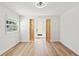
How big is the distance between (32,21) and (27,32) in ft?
2.84

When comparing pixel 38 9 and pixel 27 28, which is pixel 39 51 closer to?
pixel 38 9

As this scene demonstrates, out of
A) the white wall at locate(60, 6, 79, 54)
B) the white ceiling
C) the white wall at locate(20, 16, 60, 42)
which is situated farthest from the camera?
the white wall at locate(20, 16, 60, 42)

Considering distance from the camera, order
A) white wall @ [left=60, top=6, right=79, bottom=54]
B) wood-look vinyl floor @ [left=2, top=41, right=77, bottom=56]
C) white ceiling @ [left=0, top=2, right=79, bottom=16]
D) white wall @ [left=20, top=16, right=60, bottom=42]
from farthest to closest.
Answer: white wall @ [left=20, top=16, right=60, bottom=42] < wood-look vinyl floor @ [left=2, top=41, right=77, bottom=56] < white wall @ [left=60, top=6, right=79, bottom=54] < white ceiling @ [left=0, top=2, right=79, bottom=16]

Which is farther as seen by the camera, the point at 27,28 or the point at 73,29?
the point at 27,28

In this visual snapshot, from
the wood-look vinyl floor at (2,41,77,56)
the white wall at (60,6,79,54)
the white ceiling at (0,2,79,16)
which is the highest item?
the white ceiling at (0,2,79,16)

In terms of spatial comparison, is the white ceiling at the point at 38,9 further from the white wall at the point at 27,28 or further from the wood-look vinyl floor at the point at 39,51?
the white wall at the point at 27,28

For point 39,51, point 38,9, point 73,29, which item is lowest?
point 39,51

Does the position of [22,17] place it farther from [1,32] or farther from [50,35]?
[1,32]

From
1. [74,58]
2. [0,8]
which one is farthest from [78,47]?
[74,58]

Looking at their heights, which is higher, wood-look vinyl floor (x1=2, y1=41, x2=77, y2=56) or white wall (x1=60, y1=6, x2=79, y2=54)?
white wall (x1=60, y1=6, x2=79, y2=54)

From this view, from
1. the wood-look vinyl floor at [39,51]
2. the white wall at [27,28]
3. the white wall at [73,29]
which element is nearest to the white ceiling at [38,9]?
the white wall at [73,29]

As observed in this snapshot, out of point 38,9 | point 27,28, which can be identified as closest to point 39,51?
point 38,9

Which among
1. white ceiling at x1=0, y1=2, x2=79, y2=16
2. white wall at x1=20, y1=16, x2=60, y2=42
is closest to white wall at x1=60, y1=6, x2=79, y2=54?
white ceiling at x1=0, y1=2, x2=79, y2=16

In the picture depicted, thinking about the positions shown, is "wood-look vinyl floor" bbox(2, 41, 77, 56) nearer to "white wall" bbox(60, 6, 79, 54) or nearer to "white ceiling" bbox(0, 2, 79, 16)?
"white wall" bbox(60, 6, 79, 54)
